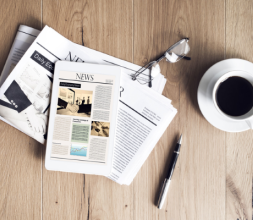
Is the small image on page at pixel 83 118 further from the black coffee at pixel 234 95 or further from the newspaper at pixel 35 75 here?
the black coffee at pixel 234 95

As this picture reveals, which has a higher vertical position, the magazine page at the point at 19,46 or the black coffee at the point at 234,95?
the magazine page at the point at 19,46

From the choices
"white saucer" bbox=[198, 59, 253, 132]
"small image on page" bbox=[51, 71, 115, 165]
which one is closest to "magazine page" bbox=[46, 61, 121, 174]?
"small image on page" bbox=[51, 71, 115, 165]

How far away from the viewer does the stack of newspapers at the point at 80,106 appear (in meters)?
0.50

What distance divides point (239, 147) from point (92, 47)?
0.45 meters

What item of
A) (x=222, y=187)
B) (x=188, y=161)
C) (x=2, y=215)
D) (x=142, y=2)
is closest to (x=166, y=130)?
(x=188, y=161)

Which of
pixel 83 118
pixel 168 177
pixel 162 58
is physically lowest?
pixel 168 177

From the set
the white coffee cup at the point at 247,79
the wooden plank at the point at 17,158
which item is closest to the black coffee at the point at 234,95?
the white coffee cup at the point at 247,79

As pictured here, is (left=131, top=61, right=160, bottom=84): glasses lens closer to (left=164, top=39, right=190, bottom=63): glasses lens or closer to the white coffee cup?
(left=164, top=39, right=190, bottom=63): glasses lens

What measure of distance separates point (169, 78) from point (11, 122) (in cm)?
40

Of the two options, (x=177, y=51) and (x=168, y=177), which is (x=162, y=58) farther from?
(x=168, y=177)

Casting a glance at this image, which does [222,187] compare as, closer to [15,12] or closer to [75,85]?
[75,85]

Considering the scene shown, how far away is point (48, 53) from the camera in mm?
502

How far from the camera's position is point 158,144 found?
52 centimetres

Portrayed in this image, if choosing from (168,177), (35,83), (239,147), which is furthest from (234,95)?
(35,83)
